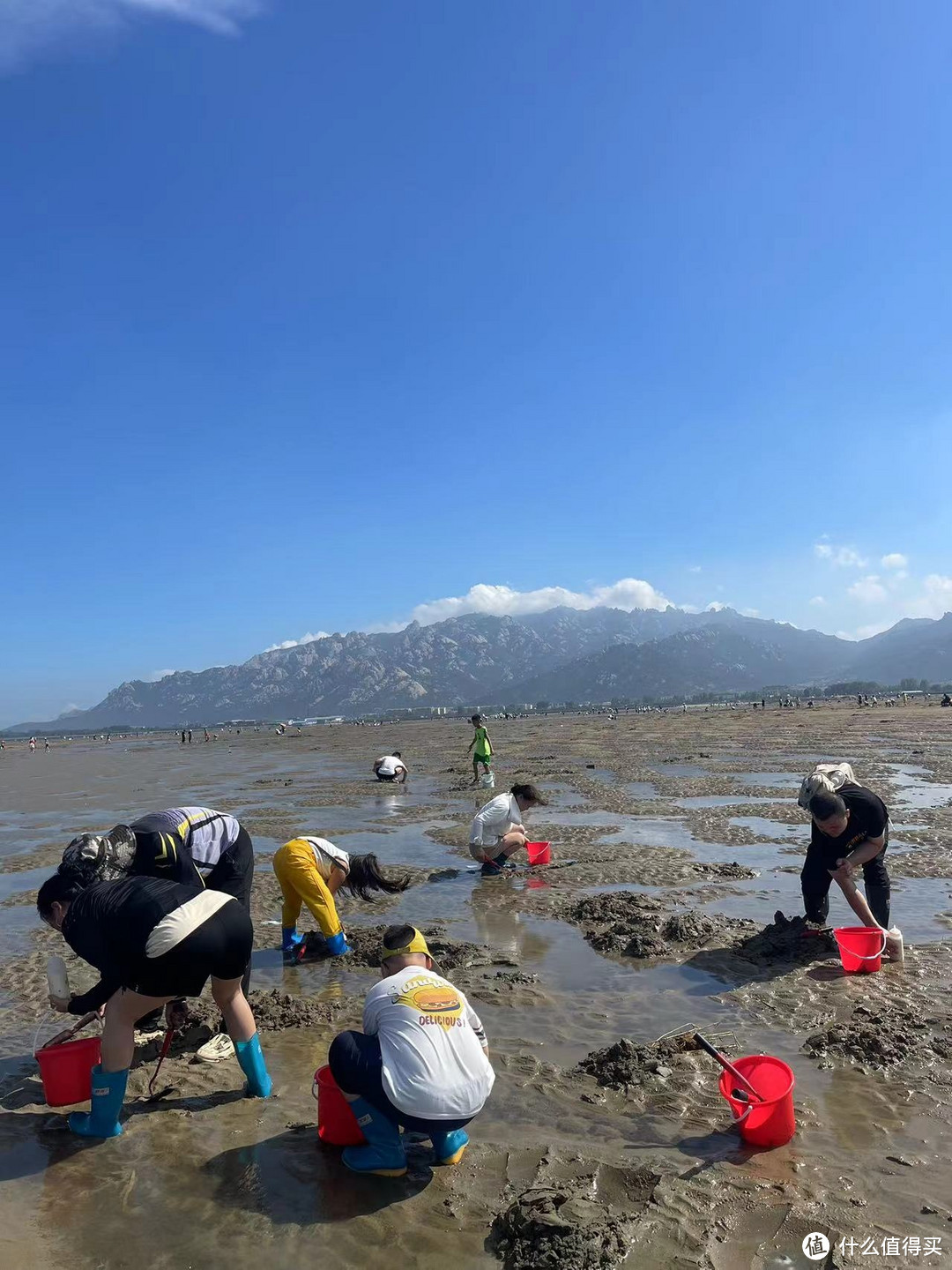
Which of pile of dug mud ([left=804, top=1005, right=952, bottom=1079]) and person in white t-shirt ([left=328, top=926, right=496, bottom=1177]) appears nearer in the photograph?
person in white t-shirt ([left=328, top=926, right=496, bottom=1177])

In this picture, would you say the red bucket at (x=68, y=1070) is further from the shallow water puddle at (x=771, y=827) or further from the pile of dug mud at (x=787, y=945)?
the shallow water puddle at (x=771, y=827)

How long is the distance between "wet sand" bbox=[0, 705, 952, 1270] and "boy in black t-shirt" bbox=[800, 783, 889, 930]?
0.50 meters

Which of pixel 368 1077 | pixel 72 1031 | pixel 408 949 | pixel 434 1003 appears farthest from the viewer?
pixel 72 1031

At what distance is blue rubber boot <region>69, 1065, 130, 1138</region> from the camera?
4246mm

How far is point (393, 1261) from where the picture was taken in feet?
10.6

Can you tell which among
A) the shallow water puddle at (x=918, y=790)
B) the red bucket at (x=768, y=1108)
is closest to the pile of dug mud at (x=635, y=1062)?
the red bucket at (x=768, y=1108)

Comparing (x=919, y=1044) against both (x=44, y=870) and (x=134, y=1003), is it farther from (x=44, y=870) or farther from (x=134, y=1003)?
(x=44, y=870)

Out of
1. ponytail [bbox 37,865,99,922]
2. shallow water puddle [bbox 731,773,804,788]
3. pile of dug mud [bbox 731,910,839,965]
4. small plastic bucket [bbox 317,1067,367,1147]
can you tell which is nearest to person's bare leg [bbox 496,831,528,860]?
pile of dug mud [bbox 731,910,839,965]

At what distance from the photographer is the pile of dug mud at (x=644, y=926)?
23.8ft

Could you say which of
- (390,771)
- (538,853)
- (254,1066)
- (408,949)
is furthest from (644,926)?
(390,771)

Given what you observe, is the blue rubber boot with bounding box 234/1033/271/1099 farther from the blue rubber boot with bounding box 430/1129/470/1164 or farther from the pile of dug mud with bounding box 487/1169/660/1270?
the pile of dug mud with bounding box 487/1169/660/1270

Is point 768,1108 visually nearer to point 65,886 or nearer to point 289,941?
point 65,886

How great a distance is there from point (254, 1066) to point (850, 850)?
5.30 meters

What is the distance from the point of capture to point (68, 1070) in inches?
179
